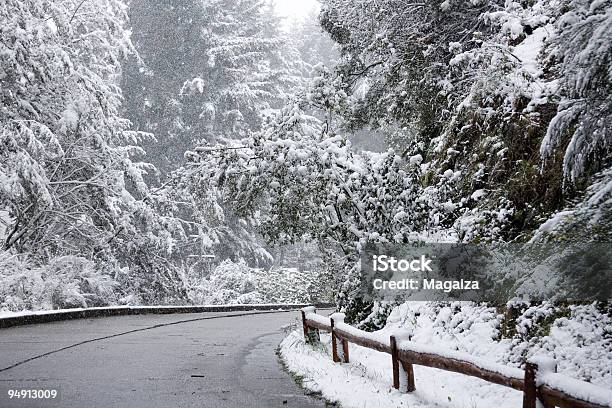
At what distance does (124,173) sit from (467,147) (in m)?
16.6

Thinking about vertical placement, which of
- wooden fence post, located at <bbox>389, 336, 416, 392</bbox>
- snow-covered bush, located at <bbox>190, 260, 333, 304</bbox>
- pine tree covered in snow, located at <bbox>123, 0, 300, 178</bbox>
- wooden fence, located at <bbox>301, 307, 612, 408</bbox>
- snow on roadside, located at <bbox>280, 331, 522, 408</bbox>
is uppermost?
pine tree covered in snow, located at <bbox>123, 0, 300, 178</bbox>

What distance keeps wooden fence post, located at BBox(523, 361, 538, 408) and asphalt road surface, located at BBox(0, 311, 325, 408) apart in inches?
120

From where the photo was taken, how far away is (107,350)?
13336mm

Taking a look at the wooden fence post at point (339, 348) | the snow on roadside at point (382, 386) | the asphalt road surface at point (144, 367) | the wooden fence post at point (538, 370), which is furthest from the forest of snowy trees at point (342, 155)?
the asphalt road surface at point (144, 367)

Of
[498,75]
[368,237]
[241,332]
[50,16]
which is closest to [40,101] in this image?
[50,16]

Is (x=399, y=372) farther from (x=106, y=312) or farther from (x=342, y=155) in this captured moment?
(x=106, y=312)

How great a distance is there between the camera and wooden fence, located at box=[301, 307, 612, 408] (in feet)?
17.5

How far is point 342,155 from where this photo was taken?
47.6 ft

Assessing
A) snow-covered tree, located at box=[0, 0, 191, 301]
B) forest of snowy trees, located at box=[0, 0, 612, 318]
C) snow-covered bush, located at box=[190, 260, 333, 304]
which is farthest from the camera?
snow-covered bush, located at box=[190, 260, 333, 304]

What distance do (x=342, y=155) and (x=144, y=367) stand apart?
611cm

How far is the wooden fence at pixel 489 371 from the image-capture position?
5.34 m

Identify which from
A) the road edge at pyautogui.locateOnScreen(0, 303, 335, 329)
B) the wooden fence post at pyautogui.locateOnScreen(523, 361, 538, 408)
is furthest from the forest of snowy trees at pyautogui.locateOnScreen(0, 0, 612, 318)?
the wooden fence post at pyautogui.locateOnScreen(523, 361, 538, 408)

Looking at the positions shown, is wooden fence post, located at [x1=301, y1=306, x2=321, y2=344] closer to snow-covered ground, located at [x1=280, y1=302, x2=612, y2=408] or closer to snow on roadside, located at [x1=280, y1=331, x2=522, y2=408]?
snow-covered ground, located at [x1=280, y1=302, x2=612, y2=408]

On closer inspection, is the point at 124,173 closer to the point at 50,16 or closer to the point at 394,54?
the point at 50,16
